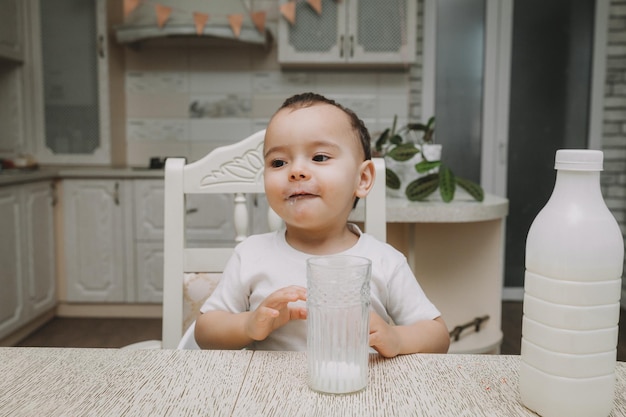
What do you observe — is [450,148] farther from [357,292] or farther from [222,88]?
[357,292]

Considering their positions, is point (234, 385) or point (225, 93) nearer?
point (234, 385)

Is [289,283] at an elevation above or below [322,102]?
below

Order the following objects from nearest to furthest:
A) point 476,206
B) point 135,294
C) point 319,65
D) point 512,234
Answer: point 476,206 → point 135,294 → point 319,65 → point 512,234

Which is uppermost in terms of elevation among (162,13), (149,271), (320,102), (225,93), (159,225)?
(162,13)

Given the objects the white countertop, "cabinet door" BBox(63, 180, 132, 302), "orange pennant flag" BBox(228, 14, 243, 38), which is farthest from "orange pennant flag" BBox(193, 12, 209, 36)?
the white countertop

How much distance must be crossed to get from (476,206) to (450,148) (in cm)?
200

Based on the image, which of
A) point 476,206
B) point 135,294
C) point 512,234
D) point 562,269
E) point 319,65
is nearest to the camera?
point 562,269

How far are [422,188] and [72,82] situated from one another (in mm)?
2422

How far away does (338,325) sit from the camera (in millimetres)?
522

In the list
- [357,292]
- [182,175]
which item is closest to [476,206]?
[182,175]

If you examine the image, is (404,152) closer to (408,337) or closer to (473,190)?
(473,190)

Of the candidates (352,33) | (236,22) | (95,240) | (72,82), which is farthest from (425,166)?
(72,82)

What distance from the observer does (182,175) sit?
99 centimetres

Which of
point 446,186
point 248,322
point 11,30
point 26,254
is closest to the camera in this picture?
point 248,322
